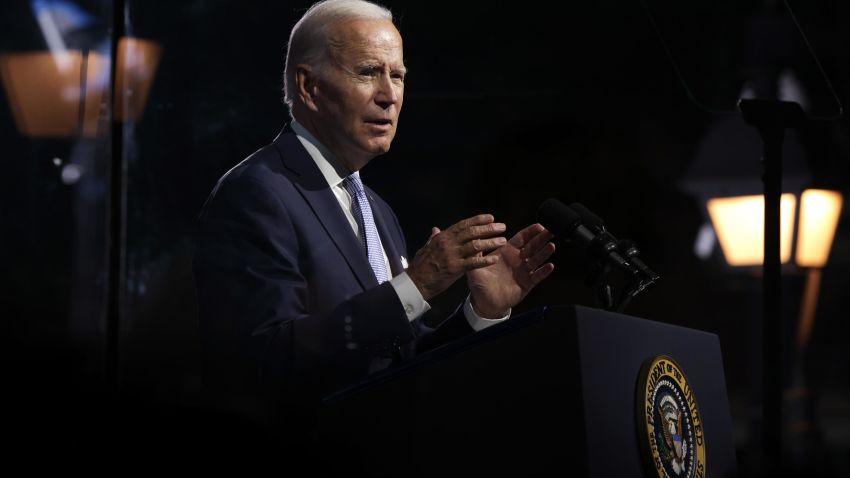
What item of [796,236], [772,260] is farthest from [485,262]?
[796,236]

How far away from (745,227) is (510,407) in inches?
61.8

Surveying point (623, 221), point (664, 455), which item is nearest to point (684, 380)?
point (664, 455)

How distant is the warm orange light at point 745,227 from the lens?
2.70 metres

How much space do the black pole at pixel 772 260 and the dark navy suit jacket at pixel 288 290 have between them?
3.11 feet

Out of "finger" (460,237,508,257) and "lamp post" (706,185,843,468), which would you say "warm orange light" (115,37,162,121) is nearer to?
"finger" (460,237,508,257)

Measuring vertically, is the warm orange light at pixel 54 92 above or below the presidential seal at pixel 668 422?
above

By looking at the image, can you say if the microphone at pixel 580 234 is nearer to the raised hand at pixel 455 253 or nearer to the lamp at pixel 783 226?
the raised hand at pixel 455 253

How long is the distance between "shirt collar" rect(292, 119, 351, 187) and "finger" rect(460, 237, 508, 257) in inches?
19.8

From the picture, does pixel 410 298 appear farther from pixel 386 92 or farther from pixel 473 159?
pixel 473 159

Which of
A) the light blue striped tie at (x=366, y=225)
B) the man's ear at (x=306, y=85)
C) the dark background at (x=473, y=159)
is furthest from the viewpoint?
the dark background at (x=473, y=159)

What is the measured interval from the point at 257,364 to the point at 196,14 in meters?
1.20

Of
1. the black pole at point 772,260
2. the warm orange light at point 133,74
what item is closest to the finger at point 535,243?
the black pole at point 772,260

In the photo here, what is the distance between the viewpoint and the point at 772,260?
2.52 m

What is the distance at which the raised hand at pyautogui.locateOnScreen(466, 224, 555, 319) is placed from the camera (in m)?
1.81
